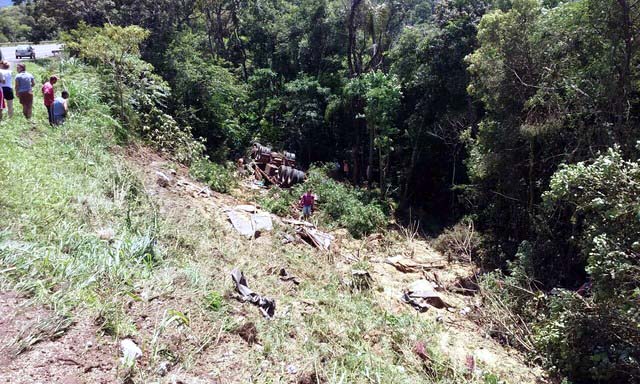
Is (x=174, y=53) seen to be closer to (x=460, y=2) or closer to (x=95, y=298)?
(x=460, y=2)

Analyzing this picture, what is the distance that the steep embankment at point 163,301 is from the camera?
3586 millimetres

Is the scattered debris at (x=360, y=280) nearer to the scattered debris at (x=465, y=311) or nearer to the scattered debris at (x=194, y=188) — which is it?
the scattered debris at (x=465, y=311)

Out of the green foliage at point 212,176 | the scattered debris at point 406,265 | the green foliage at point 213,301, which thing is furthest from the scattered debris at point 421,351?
the green foliage at point 212,176

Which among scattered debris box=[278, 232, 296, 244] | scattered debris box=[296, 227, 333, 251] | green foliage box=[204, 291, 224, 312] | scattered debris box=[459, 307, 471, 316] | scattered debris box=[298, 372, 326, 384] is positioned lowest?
scattered debris box=[459, 307, 471, 316]

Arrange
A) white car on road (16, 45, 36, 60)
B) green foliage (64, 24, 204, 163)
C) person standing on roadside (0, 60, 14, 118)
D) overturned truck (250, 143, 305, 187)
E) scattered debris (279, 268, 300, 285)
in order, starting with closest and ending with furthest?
scattered debris (279, 268, 300, 285)
person standing on roadside (0, 60, 14, 118)
green foliage (64, 24, 204, 163)
overturned truck (250, 143, 305, 187)
white car on road (16, 45, 36, 60)

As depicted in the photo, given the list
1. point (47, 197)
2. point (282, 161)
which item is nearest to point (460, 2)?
point (282, 161)

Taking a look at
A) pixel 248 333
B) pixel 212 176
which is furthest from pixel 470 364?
pixel 212 176

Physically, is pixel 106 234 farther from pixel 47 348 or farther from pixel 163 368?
pixel 163 368

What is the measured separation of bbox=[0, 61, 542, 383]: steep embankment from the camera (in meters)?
3.59

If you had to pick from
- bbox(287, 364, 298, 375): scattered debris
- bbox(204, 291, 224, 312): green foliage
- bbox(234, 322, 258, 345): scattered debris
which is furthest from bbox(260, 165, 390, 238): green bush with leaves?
bbox(287, 364, 298, 375): scattered debris

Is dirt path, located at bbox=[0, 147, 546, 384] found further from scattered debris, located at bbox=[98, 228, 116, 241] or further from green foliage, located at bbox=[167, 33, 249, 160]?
green foliage, located at bbox=[167, 33, 249, 160]

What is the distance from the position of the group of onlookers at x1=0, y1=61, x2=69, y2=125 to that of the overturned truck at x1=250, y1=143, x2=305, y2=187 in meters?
7.63

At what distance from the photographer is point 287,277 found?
699 cm

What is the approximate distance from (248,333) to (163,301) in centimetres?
95
